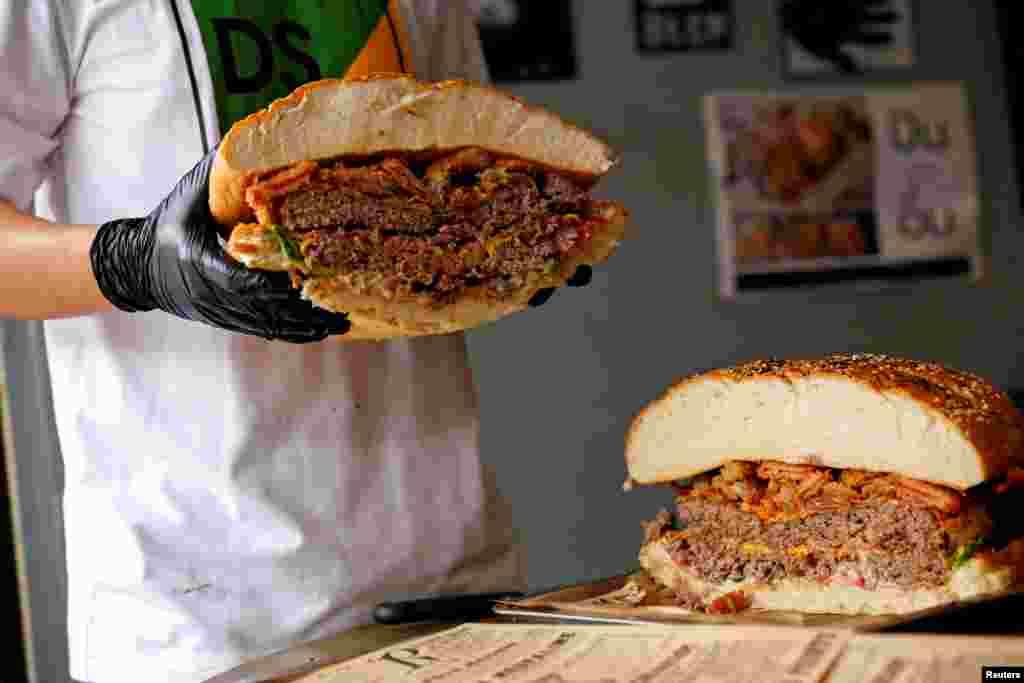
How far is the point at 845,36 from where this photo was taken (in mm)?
4188

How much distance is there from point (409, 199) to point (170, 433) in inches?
21.5

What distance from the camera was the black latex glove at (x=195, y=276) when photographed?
4.87 feet

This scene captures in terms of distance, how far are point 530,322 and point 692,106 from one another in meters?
0.90

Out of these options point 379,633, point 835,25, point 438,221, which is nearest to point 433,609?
point 379,633

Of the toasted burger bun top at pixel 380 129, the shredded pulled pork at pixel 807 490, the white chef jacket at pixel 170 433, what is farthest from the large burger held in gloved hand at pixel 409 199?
the shredded pulled pork at pixel 807 490

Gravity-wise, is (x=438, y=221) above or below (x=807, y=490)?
above

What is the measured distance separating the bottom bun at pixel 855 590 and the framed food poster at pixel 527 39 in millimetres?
2299

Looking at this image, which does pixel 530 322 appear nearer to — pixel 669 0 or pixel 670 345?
pixel 670 345

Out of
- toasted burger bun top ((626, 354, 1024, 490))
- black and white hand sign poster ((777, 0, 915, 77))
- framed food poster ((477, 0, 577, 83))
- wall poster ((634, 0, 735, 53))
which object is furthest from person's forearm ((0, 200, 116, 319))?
black and white hand sign poster ((777, 0, 915, 77))

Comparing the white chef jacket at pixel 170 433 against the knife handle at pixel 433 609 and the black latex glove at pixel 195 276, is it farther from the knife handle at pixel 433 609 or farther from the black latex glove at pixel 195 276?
the black latex glove at pixel 195 276

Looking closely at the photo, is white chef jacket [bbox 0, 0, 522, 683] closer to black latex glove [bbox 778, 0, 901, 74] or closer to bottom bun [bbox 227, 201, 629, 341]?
bottom bun [bbox 227, 201, 629, 341]

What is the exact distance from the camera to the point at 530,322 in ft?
13.2

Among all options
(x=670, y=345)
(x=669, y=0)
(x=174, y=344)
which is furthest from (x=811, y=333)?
A: (x=174, y=344)

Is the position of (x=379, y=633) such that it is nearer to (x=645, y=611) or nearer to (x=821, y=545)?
(x=645, y=611)
